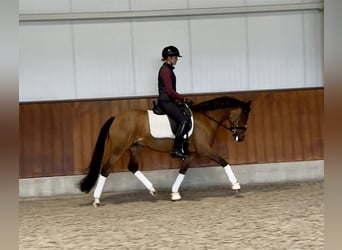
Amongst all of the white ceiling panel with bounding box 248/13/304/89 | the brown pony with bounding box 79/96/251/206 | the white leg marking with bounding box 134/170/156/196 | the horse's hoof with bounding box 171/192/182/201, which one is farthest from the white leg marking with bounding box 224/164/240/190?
the white ceiling panel with bounding box 248/13/304/89

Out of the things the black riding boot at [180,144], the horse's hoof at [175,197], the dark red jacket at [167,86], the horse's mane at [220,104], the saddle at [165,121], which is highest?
the dark red jacket at [167,86]

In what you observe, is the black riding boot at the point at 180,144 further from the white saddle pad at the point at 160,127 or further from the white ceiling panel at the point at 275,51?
the white ceiling panel at the point at 275,51

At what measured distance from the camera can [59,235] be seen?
3.79 meters

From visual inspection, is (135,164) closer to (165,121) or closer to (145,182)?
(145,182)

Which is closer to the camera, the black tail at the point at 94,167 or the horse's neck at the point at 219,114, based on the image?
the black tail at the point at 94,167

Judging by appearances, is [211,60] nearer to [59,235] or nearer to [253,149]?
[253,149]

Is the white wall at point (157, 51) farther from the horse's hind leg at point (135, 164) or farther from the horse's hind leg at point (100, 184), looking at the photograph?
the horse's hind leg at point (100, 184)

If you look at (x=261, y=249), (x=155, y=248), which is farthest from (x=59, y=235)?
(x=261, y=249)

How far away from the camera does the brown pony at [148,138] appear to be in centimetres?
510

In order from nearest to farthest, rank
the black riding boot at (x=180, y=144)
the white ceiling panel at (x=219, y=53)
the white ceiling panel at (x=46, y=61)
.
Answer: the black riding boot at (x=180, y=144) → the white ceiling panel at (x=46, y=61) → the white ceiling panel at (x=219, y=53)

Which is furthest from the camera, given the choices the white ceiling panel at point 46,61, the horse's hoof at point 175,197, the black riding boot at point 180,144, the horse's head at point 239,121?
the white ceiling panel at point 46,61

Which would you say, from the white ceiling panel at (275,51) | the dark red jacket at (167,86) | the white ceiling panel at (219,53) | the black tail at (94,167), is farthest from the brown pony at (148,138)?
the white ceiling panel at (275,51)

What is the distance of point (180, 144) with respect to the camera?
5.05m

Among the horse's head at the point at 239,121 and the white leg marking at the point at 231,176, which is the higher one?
the horse's head at the point at 239,121
